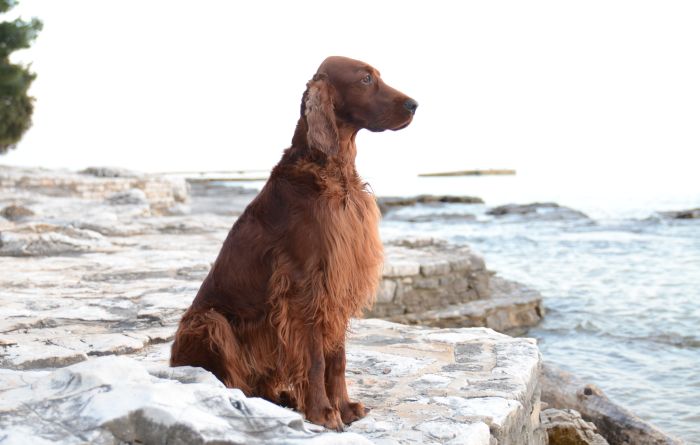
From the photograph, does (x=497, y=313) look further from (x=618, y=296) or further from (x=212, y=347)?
(x=212, y=347)

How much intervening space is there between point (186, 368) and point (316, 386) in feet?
1.63

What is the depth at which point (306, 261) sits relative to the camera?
2.68m

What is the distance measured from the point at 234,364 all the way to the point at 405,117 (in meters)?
1.17

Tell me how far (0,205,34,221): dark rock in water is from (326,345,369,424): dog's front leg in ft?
28.5

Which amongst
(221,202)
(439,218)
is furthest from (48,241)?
(439,218)

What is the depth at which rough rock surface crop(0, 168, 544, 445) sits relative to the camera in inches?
76.0

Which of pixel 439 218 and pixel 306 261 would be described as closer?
pixel 306 261

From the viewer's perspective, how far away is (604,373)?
7.02 metres

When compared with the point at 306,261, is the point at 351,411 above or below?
below

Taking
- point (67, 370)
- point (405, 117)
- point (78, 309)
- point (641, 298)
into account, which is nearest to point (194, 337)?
point (67, 370)

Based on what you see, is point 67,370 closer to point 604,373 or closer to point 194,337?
point 194,337

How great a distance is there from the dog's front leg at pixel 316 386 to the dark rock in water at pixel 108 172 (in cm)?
1651

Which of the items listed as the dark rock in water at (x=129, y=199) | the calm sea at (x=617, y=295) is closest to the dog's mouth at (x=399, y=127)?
the calm sea at (x=617, y=295)

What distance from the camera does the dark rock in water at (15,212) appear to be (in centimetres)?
1035
